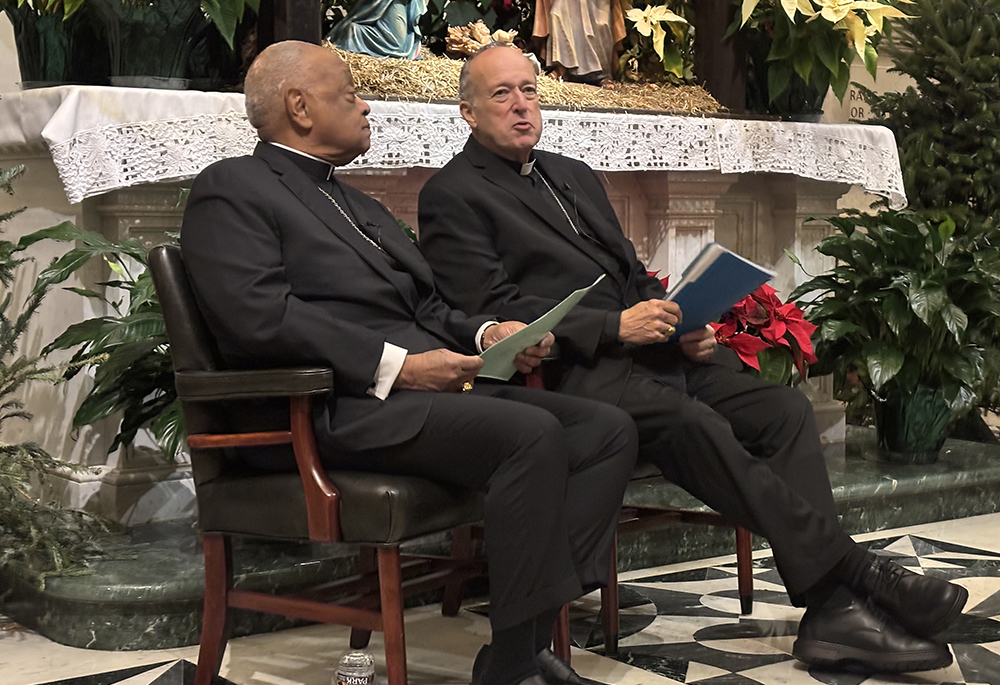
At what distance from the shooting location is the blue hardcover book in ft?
8.76

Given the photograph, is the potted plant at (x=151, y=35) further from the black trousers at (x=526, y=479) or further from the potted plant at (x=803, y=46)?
the potted plant at (x=803, y=46)

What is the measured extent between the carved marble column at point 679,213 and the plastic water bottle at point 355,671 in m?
2.29

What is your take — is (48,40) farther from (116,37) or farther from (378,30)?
(378,30)

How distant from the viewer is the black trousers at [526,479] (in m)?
2.38

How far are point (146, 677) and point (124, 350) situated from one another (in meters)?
0.79

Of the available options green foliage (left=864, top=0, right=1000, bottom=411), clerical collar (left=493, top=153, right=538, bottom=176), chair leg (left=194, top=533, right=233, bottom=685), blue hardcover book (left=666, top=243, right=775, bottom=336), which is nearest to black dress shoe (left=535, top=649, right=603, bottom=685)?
chair leg (left=194, top=533, right=233, bottom=685)

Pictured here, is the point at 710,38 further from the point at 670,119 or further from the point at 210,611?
the point at 210,611

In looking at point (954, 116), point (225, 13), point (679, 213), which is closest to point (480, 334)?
point (225, 13)

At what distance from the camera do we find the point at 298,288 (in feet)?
8.54

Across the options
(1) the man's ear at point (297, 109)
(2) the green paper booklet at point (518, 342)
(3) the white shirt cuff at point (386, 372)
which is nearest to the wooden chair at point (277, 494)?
(3) the white shirt cuff at point (386, 372)

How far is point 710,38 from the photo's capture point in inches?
183

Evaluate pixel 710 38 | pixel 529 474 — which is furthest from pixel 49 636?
pixel 710 38

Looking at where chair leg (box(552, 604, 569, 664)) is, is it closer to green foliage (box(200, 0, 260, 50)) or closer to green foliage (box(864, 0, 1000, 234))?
green foliage (box(200, 0, 260, 50))

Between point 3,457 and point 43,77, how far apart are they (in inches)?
43.3
